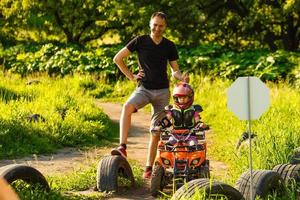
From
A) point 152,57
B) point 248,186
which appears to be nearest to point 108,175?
point 152,57

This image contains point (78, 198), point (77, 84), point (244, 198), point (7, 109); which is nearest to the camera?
point (244, 198)

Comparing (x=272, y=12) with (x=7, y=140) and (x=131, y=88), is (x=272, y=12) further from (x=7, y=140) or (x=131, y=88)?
(x=7, y=140)

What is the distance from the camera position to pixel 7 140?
28.6 feet

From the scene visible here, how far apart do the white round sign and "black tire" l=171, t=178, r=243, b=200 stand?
58cm

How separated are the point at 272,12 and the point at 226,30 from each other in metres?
2.13

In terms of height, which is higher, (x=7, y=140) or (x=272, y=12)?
(x=272, y=12)

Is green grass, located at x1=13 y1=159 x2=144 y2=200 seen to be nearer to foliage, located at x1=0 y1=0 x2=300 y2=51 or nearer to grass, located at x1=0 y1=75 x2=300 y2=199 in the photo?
grass, located at x1=0 y1=75 x2=300 y2=199

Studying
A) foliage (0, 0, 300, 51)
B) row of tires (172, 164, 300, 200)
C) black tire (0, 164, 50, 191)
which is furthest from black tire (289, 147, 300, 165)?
foliage (0, 0, 300, 51)

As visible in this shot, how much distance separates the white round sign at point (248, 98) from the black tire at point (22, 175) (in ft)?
6.33

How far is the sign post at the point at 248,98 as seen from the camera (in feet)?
15.8

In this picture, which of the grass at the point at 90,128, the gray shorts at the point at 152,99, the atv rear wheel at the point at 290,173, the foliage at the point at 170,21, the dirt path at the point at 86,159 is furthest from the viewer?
the foliage at the point at 170,21

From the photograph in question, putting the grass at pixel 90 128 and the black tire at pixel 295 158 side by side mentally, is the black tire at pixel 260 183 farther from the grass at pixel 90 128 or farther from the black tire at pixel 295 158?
the black tire at pixel 295 158

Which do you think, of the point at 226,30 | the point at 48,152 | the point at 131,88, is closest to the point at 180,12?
the point at 226,30

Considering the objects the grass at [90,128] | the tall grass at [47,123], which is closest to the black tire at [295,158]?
the grass at [90,128]
